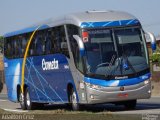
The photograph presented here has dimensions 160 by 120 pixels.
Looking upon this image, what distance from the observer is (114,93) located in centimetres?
2208

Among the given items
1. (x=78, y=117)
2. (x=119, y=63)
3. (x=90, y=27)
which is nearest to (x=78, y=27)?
(x=90, y=27)

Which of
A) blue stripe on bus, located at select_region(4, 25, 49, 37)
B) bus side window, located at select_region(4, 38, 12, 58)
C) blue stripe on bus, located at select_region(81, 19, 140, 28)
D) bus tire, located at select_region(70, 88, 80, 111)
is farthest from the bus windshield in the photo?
bus side window, located at select_region(4, 38, 12, 58)

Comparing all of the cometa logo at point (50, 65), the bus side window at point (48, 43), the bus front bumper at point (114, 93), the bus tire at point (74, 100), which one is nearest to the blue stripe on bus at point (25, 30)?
the bus side window at point (48, 43)

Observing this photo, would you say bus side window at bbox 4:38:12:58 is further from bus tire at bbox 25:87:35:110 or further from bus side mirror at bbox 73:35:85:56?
bus side mirror at bbox 73:35:85:56

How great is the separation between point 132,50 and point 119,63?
73 centimetres

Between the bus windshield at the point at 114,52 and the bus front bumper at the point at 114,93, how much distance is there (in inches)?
20.4

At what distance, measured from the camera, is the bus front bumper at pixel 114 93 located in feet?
72.2

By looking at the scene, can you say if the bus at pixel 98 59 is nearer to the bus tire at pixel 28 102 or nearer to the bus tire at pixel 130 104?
the bus tire at pixel 130 104

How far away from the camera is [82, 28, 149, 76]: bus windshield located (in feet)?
72.6

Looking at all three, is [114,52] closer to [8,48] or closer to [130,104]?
[130,104]

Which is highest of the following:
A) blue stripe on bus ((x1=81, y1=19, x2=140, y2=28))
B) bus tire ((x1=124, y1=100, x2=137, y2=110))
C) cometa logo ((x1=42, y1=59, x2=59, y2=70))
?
blue stripe on bus ((x1=81, y1=19, x2=140, y2=28))

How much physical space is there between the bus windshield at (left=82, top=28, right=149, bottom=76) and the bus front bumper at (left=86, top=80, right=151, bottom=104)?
0.52 metres

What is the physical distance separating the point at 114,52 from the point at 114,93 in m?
1.43

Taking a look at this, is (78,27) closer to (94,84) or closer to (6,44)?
(94,84)
